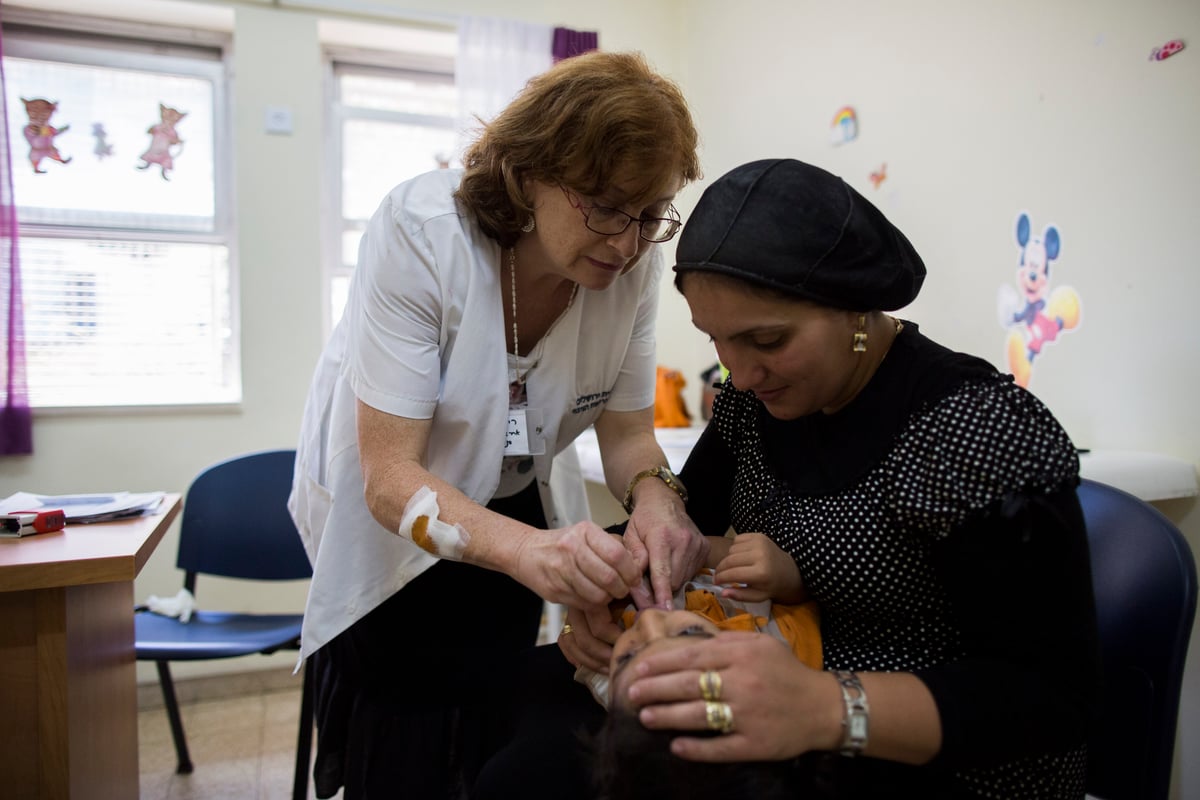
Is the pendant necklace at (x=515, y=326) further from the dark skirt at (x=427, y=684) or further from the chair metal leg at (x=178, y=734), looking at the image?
the chair metal leg at (x=178, y=734)

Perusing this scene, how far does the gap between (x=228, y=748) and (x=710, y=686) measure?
102 inches

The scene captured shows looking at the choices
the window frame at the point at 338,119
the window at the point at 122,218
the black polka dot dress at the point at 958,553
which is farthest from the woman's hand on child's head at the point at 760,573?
the window frame at the point at 338,119

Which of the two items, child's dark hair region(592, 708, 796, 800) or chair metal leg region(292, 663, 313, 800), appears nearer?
child's dark hair region(592, 708, 796, 800)

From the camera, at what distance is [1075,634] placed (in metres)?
0.84

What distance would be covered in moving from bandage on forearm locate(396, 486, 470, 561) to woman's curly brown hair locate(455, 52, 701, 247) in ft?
1.56

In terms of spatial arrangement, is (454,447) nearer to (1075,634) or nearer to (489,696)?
(489,696)

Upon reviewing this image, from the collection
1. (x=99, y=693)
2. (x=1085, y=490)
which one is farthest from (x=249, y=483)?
(x=1085, y=490)

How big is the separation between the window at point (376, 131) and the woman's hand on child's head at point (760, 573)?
117 inches

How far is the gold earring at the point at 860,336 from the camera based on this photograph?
0.98 m

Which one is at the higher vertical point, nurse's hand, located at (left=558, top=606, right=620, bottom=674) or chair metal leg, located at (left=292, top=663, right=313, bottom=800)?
nurse's hand, located at (left=558, top=606, right=620, bottom=674)

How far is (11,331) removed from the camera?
2943 millimetres

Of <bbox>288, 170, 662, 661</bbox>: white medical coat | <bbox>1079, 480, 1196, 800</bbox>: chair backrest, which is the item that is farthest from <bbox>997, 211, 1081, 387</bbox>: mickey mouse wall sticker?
<bbox>288, 170, 662, 661</bbox>: white medical coat

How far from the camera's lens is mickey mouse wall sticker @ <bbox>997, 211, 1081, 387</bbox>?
201 cm

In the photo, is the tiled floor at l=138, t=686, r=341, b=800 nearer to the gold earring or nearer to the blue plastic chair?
the blue plastic chair
